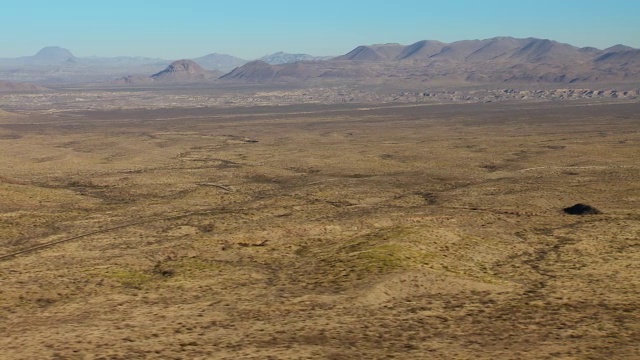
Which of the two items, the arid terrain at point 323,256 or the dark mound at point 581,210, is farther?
the dark mound at point 581,210

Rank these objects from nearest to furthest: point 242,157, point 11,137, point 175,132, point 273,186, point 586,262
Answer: point 586,262 → point 273,186 → point 242,157 → point 11,137 → point 175,132

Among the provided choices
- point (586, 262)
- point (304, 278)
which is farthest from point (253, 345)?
point (586, 262)

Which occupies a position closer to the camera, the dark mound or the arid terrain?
the arid terrain

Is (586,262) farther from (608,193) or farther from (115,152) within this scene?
(115,152)

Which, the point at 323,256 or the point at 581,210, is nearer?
the point at 323,256
